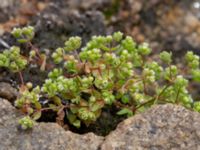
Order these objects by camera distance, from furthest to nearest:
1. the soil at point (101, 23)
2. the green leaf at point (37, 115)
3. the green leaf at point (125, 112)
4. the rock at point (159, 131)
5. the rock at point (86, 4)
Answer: the rock at point (86, 4) < the soil at point (101, 23) < the green leaf at point (125, 112) < the green leaf at point (37, 115) < the rock at point (159, 131)

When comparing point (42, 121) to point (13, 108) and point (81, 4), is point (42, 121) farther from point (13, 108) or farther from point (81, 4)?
point (81, 4)

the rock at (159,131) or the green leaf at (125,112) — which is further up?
the green leaf at (125,112)

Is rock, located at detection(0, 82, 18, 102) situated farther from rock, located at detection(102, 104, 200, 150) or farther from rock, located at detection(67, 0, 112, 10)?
rock, located at detection(67, 0, 112, 10)

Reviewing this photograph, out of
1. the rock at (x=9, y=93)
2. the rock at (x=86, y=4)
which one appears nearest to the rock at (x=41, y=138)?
the rock at (x=9, y=93)

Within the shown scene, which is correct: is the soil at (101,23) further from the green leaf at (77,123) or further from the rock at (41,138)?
the rock at (41,138)

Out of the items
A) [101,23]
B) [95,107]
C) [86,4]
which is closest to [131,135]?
[95,107]

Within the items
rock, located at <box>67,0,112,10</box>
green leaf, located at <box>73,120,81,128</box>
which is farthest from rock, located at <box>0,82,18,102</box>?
rock, located at <box>67,0,112,10</box>

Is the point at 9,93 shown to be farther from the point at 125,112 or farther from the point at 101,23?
the point at 101,23
